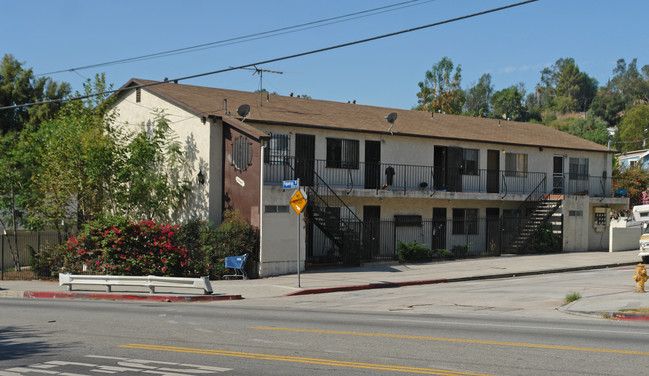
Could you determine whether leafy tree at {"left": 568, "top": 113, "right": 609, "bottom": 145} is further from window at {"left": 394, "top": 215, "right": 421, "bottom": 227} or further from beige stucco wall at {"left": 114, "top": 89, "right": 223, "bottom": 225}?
beige stucco wall at {"left": 114, "top": 89, "right": 223, "bottom": 225}

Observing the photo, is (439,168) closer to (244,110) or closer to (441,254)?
(441,254)

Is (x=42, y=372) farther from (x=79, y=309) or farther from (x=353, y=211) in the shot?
(x=353, y=211)

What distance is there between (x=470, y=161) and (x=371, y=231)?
26.9 ft

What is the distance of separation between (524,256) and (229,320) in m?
20.6

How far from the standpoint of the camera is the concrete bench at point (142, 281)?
19547mm

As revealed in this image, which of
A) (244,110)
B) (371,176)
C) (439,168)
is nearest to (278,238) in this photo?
(244,110)

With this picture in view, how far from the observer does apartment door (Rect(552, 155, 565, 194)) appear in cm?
3555

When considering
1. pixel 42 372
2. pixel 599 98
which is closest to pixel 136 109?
pixel 42 372

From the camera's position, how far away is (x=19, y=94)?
1892 inches

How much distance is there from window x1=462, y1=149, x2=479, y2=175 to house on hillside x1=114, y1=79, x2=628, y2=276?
2.4 inches

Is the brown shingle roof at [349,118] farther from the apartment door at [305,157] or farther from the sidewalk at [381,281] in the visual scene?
the sidewalk at [381,281]

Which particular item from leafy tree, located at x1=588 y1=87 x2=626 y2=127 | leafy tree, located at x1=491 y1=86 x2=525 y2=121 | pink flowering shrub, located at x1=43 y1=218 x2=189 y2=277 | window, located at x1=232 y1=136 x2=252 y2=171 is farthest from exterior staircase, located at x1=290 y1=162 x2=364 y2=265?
leafy tree, located at x1=588 y1=87 x2=626 y2=127

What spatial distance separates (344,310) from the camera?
1642 centimetres

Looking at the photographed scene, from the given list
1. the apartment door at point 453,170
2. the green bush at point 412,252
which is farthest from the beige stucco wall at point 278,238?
the apartment door at point 453,170
